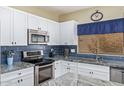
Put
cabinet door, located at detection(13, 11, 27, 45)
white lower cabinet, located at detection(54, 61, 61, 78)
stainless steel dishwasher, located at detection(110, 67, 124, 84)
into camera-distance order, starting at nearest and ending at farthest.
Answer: stainless steel dishwasher, located at detection(110, 67, 124, 84) → cabinet door, located at detection(13, 11, 27, 45) → white lower cabinet, located at detection(54, 61, 61, 78)

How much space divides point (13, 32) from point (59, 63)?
1.44 metres

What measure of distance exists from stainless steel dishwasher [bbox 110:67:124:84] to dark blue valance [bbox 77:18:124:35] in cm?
106

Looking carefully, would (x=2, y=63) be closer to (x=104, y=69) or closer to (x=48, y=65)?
(x=48, y=65)

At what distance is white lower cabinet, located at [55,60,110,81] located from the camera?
2361mm

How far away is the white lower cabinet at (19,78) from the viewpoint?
1772 mm

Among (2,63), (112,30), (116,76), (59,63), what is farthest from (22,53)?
(112,30)

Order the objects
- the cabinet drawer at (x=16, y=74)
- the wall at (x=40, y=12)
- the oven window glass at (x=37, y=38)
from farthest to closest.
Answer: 1. the wall at (x=40, y=12)
2. the oven window glass at (x=37, y=38)
3. the cabinet drawer at (x=16, y=74)

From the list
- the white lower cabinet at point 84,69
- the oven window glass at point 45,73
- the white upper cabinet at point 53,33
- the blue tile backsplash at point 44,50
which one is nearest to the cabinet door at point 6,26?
the blue tile backsplash at point 44,50

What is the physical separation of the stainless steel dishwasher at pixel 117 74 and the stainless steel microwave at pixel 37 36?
182 cm

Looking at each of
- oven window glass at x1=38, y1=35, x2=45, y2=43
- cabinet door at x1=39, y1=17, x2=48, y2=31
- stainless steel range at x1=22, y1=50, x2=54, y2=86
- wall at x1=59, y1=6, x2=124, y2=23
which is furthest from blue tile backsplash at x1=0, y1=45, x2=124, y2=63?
wall at x1=59, y1=6, x2=124, y2=23

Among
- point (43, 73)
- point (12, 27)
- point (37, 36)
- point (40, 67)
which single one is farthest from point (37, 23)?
point (43, 73)

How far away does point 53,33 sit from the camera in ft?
10.9

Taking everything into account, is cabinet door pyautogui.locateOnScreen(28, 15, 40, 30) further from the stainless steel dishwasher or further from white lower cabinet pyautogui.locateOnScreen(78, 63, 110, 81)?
the stainless steel dishwasher

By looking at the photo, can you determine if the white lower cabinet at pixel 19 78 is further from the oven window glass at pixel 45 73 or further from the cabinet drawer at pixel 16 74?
the oven window glass at pixel 45 73
